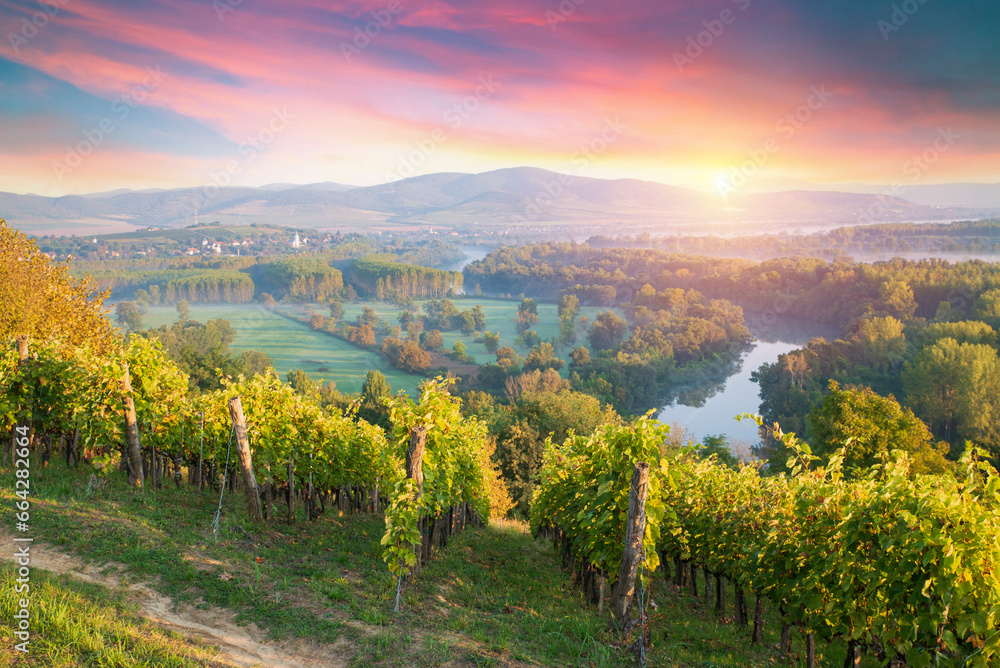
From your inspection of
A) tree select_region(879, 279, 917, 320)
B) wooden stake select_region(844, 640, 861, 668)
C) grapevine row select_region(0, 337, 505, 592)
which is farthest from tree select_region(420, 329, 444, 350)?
wooden stake select_region(844, 640, 861, 668)

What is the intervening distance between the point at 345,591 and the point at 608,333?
328 ft

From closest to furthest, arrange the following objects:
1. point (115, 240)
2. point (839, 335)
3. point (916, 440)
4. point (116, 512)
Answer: point (116, 512)
point (916, 440)
point (839, 335)
point (115, 240)

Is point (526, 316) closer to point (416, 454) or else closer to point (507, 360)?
point (507, 360)

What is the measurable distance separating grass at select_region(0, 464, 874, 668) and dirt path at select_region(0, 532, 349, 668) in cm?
14

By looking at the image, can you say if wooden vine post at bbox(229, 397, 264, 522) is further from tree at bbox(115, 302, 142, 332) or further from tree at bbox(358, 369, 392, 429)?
tree at bbox(115, 302, 142, 332)

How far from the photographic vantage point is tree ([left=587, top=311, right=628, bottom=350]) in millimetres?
104562

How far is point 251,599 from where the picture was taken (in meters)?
7.15

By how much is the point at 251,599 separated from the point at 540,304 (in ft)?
482

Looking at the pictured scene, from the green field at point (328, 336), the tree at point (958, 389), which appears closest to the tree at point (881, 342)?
the tree at point (958, 389)

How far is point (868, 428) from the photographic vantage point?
24.9 meters

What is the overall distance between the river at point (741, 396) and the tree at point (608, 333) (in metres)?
23.1

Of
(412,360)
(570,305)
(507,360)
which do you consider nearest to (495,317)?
(570,305)

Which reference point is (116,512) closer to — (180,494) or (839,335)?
(180,494)

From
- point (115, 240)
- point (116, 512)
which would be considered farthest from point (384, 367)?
point (115, 240)
